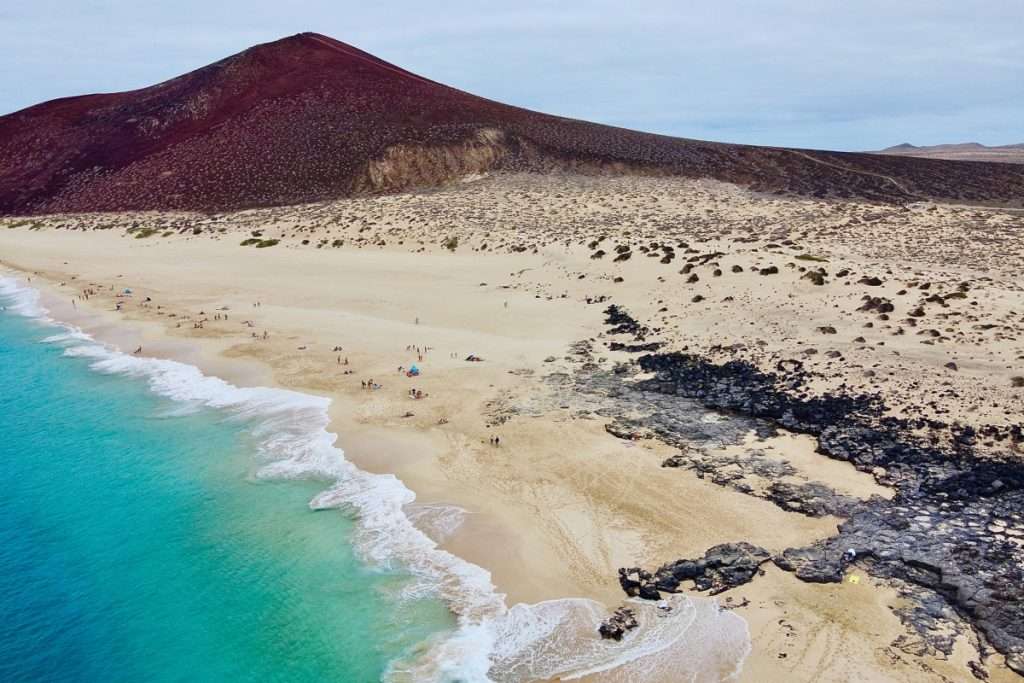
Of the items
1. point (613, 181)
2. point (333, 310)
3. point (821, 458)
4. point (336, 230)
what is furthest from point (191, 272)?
point (821, 458)

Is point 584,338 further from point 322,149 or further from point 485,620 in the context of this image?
point 322,149

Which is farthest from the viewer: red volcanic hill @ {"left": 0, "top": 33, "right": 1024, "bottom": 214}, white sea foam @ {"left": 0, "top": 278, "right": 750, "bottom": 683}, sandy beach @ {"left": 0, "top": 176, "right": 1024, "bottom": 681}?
red volcanic hill @ {"left": 0, "top": 33, "right": 1024, "bottom": 214}

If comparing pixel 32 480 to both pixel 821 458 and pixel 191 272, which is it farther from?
pixel 191 272

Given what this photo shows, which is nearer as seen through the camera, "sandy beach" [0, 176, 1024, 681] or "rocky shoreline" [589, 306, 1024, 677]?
"rocky shoreline" [589, 306, 1024, 677]

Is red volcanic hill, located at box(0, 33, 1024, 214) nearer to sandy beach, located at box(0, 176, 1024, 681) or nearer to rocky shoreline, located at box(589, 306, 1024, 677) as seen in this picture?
sandy beach, located at box(0, 176, 1024, 681)

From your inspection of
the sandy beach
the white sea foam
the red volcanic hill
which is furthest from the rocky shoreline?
the red volcanic hill

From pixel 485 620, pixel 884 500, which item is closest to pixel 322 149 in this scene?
pixel 485 620
